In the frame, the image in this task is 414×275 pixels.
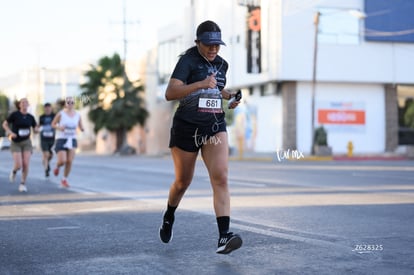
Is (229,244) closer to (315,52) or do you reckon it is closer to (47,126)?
(47,126)

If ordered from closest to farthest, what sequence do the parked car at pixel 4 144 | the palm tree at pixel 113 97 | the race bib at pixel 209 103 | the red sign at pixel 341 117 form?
the race bib at pixel 209 103, the red sign at pixel 341 117, the palm tree at pixel 113 97, the parked car at pixel 4 144

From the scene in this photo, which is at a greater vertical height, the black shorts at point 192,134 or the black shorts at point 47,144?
the black shorts at point 192,134

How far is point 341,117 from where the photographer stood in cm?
4431

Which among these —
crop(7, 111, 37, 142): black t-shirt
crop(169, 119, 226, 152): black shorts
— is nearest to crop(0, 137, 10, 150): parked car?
crop(7, 111, 37, 142): black t-shirt

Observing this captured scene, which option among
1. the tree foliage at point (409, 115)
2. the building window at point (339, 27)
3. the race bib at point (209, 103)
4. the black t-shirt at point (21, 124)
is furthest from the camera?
the tree foliage at point (409, 115)

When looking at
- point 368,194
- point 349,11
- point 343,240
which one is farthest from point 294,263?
point 349,11

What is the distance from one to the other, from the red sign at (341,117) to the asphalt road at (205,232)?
30.6m

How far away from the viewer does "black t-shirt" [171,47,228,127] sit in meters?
6.18

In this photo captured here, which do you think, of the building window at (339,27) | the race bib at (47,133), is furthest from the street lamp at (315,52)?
the race bib at (47,133)

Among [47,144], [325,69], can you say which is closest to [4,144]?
[325,69]

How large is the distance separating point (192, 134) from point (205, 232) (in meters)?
1.62

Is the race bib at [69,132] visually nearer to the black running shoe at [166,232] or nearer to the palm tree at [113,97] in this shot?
the black running shoe at [166,232]

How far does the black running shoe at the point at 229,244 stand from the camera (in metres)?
5.84

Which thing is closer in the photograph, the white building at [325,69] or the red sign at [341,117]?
the white building at [325,69]
